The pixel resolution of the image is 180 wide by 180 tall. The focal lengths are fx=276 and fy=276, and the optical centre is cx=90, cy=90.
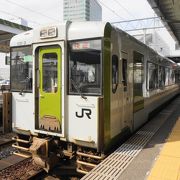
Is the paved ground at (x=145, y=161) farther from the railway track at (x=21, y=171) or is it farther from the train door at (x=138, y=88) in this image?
the railway track at (x=21, y=171)

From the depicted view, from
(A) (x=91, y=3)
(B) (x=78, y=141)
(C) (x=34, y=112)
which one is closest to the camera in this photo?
(B) (x=78, y=141)

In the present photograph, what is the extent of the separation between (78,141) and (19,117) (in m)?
1.76

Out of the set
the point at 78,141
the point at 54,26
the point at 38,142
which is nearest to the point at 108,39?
the point at 54,26

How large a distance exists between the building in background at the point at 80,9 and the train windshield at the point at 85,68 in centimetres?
1579

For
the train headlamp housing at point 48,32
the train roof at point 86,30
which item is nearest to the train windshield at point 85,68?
the train roof at point 86,30

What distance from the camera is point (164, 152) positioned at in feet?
18.4

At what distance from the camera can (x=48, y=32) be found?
222 inches

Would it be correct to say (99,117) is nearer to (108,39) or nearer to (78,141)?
(78,141)

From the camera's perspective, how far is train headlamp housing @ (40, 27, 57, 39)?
5.55 meters

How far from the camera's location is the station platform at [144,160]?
4.39 m

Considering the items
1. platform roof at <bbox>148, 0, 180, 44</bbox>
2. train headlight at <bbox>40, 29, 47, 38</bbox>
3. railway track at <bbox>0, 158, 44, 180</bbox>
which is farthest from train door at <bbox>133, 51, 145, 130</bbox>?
platform roof at <bbox>148, 0, 180, 44</bbox>

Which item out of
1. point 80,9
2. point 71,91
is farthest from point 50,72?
point 80,9

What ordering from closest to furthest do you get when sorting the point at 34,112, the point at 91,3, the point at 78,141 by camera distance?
the point at 78,141 < the point at 34,112 < the point at 91,3

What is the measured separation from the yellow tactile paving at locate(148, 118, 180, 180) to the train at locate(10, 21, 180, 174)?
1.03m
